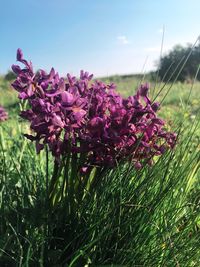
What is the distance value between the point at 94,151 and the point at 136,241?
340mm

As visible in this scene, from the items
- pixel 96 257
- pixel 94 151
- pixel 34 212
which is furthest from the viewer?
pixel 34 212

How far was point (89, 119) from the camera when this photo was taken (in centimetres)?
131

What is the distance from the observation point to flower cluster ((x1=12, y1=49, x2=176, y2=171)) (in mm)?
1206

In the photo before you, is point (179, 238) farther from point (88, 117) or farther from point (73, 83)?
point (73, 83)

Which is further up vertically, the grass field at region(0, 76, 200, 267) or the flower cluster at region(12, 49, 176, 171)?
the flower cluster at region(12, 49, 176, 171)

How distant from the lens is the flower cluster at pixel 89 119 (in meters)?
1.21

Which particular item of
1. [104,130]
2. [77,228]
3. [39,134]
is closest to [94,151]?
[104,130]

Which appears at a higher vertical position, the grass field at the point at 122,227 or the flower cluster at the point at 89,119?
the flower cluster at the point at 89,119

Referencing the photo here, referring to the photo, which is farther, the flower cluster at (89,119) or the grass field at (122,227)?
the grass field at (122,227)

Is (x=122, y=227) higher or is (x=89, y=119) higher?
(x=89, y=119)

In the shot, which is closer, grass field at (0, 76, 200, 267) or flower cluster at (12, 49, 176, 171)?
flower cluster at (12, 49, 176, 171)

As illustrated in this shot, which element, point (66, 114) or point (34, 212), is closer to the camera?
point (66, 114)

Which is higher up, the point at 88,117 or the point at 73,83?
the point at 73,83

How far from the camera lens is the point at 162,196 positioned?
1.32 m
